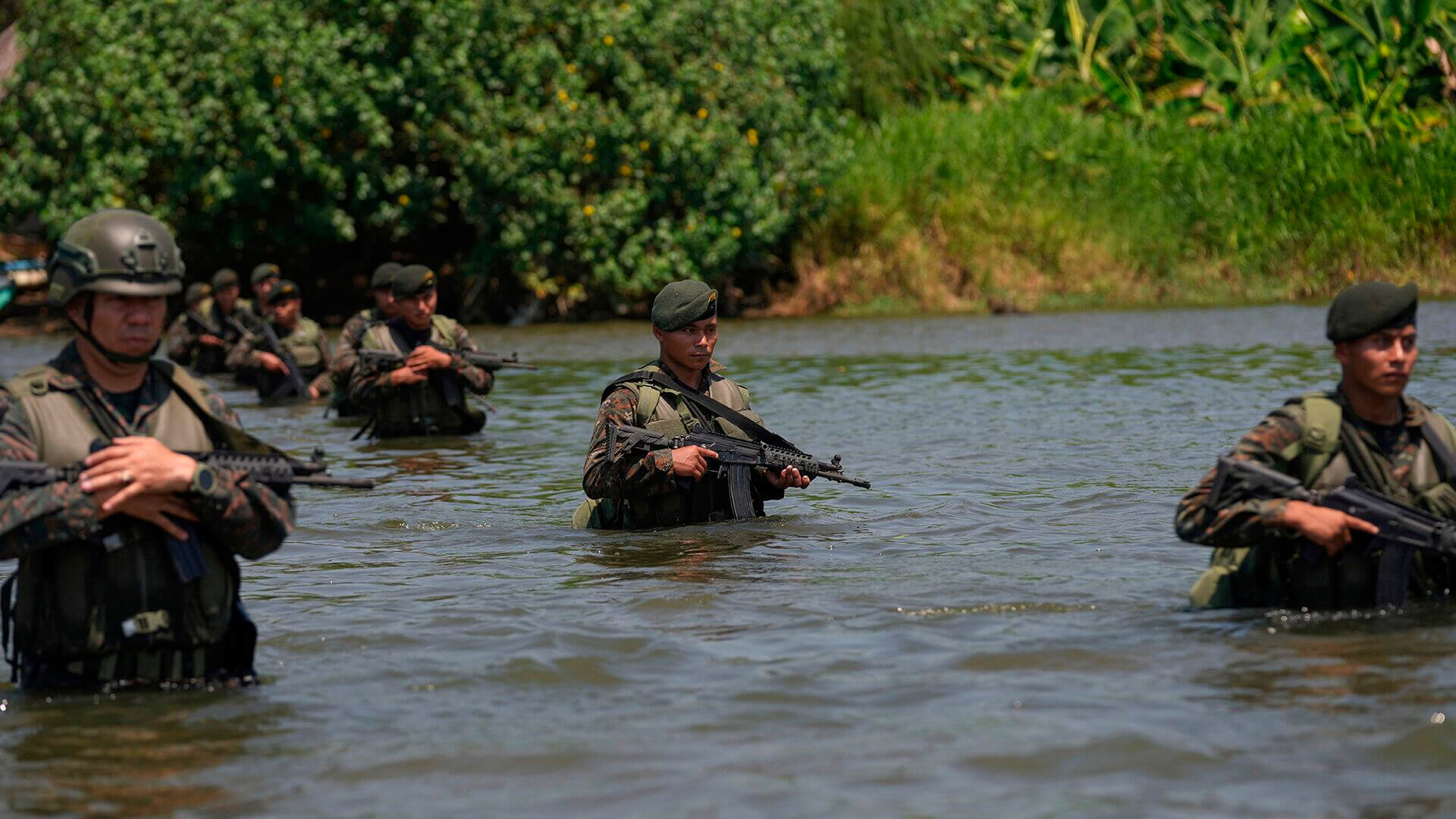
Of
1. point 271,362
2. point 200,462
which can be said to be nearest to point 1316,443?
point 200,462

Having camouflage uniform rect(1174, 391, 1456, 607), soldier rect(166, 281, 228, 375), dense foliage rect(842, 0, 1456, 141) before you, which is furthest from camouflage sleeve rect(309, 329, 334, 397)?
dense foliage rect(842, 0, 1456, 141)

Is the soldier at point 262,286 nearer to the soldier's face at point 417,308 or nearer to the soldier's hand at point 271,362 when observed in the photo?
the soldier's hand at point 271,362

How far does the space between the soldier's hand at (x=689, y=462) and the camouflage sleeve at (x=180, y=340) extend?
13.9 metres

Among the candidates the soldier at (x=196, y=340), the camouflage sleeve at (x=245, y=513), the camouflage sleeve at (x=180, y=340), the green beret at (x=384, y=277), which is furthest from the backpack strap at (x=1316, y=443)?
the camouflage sleeve at (x=180, y=340)

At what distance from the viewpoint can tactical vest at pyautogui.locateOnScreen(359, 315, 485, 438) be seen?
14.7m

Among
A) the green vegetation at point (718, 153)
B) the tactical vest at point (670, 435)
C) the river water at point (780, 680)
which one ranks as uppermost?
the green vegetation at point (718, 153)

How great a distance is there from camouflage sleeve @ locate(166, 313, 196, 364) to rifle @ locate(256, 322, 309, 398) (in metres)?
2.55

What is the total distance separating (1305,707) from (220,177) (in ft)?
85.8

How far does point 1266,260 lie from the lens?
31.9 metres

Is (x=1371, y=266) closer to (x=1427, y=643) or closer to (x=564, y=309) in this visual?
(x=564, y=309)

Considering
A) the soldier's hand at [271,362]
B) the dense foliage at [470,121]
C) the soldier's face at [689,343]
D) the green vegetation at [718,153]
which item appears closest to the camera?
the soldier's face at [689,343]

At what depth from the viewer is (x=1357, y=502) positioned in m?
6.59

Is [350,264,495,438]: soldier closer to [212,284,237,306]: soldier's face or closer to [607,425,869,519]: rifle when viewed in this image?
[607,425,869,519]: rifle

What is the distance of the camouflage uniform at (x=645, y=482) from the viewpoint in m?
9.20
